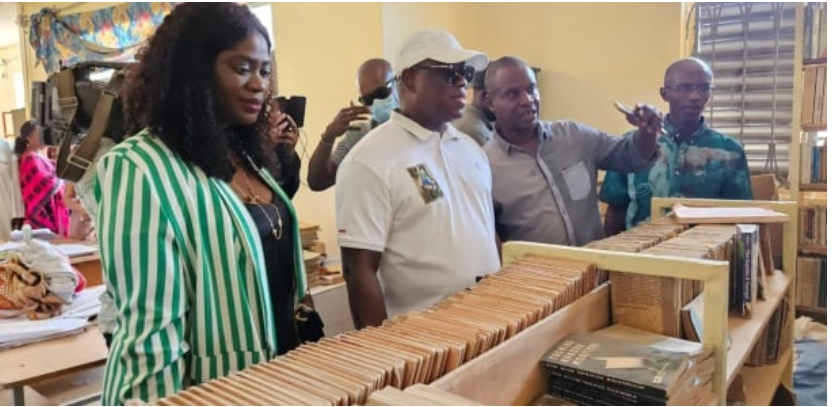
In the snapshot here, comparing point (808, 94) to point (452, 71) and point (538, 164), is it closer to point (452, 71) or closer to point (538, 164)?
point (538, 164)

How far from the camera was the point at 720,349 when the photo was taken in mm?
1044

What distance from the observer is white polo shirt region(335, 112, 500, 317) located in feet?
4.82

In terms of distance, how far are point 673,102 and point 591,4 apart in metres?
2.27

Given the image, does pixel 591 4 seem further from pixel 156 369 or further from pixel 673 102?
pixel 156 369

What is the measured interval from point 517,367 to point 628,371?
0.16 m

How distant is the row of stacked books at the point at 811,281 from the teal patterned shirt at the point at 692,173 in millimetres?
1931

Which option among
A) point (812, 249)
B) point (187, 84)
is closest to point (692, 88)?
point (187, 84)

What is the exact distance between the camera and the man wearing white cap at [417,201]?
147cm

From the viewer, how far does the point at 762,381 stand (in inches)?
65.7

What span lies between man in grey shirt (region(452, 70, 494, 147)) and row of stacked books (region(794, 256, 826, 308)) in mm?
2545

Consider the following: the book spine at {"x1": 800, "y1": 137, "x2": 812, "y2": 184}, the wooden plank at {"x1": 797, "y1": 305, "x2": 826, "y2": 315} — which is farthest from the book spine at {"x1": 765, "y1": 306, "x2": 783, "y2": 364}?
the wooden plank at {"x1": 797, "y1": 305, "x2": 826, "y2": 315}

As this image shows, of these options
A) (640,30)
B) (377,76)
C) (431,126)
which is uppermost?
(640,30)

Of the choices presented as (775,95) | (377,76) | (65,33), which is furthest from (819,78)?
(65,33)

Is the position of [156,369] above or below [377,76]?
below
